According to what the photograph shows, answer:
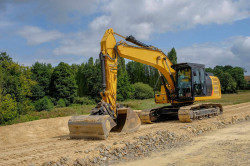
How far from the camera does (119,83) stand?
42.0 meters

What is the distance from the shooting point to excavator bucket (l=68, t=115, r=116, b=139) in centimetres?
729

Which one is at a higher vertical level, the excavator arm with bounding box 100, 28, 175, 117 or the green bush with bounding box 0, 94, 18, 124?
the excavator arm with bounding box 100, 28, 175, 117

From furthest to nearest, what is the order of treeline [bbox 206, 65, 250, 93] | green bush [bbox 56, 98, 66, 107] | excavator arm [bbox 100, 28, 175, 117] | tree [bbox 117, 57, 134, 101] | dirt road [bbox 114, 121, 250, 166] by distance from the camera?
treeline [bbox 206, 65, 250, 93] < tree [bbox 117, 57, 134, 101] < green bush [bbox 56, 98, 66, 107] < excavator arm [bbox 100, 28, 175, 117] < dirt road [bbox 114, 121, 250, 166]

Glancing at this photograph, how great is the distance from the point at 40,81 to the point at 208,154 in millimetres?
37248

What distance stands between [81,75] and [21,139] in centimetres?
3309

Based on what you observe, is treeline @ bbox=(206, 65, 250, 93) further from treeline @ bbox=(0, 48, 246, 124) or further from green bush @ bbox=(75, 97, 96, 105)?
green bush @ bbox=(75, 97, 96, 105)

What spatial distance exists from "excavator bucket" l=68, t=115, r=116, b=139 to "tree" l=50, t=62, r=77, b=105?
3012 centimetres

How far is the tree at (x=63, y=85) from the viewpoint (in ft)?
122

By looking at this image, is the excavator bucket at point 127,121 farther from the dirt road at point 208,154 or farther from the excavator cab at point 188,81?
the excavator cab at point 188,81

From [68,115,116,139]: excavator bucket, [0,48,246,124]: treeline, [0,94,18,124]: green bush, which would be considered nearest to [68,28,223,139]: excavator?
[68,115,116,139]: excavator bucket

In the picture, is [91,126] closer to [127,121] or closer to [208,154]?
[127,121]

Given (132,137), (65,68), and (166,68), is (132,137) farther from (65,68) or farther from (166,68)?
(65,68)

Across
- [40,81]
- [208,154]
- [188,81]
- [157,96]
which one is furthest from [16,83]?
[208,154]

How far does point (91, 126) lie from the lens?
7395mm
